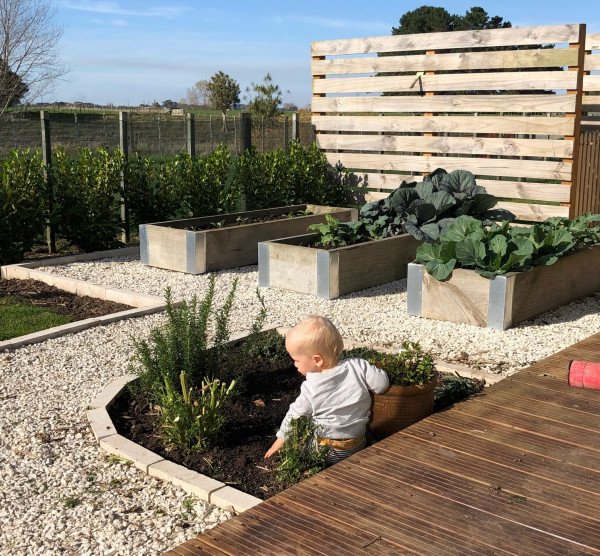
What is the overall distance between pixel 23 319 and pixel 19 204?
272cm

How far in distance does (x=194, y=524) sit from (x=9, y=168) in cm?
682

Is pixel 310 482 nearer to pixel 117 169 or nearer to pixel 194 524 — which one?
pixel 194 524

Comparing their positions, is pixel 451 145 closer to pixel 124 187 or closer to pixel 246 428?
pixel 124 187

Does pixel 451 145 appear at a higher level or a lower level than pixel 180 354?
higher

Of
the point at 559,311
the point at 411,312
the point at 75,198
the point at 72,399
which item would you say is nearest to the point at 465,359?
the point at 411,312

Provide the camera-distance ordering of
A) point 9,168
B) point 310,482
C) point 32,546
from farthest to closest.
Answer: point 9,168 < point 32,546 < point 310,482

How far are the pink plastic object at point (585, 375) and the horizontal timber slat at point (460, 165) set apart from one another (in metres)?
6.11

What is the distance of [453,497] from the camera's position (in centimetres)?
288

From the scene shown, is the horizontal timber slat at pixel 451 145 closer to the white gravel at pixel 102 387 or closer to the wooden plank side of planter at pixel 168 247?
the white gravel at pixel 102 387

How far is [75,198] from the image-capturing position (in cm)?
968

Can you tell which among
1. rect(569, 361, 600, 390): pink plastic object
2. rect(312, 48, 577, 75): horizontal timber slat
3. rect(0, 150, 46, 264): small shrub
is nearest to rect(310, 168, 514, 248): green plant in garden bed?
rect(312, 48, 577, 75): horizontal timber slat

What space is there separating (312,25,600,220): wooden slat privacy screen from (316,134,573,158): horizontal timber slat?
0.01 meters

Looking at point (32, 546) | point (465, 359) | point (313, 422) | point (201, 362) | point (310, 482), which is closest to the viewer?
point (310, 482)

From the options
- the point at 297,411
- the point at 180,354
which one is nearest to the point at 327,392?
the point at 297,411
